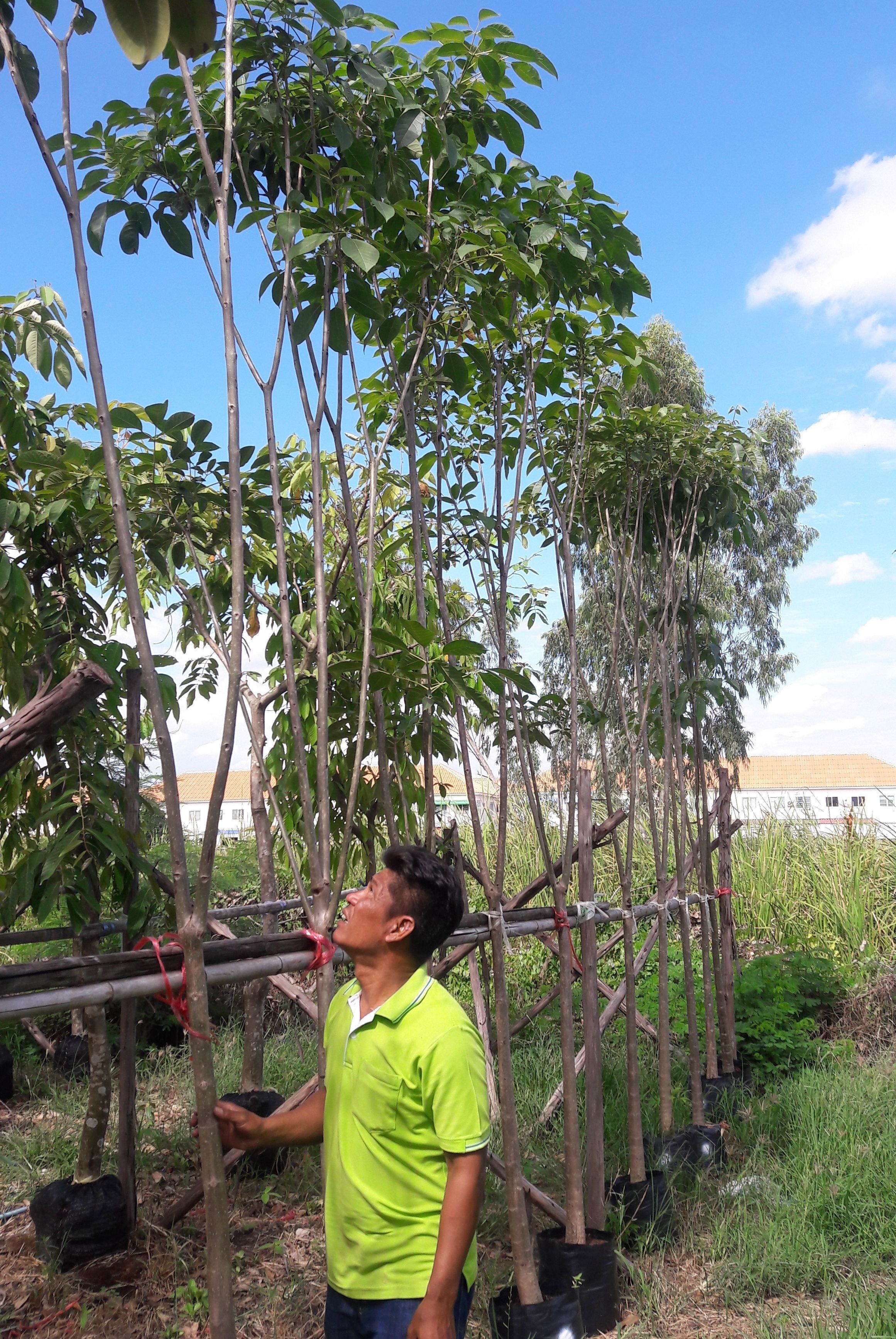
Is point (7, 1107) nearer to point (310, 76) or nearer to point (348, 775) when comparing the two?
point (348, 775)

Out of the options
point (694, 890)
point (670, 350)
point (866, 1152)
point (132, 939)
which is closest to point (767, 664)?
point (670, 350)

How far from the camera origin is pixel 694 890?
6840 millimetres

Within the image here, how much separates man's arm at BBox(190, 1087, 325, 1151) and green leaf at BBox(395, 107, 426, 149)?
189 centimetres

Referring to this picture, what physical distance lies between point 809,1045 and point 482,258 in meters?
5.25

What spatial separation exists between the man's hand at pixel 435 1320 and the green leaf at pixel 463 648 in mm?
1194

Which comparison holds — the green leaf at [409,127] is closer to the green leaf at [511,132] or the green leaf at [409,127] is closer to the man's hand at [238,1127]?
the green leaf at [511,132]

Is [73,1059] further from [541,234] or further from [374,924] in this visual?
[541,234]

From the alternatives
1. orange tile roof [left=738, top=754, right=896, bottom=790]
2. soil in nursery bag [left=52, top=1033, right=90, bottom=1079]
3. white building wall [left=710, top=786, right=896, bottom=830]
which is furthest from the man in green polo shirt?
orange tile roof [left=738, top=754, right=896, bottom=790]

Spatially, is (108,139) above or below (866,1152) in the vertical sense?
above

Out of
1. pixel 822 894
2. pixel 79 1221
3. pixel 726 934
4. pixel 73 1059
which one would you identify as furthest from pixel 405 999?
pixel 822 894

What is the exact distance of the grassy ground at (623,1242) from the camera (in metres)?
3.10

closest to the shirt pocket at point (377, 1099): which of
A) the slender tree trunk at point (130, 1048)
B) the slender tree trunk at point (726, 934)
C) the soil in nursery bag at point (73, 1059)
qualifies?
the slender tree trunk at point (130, 1048)

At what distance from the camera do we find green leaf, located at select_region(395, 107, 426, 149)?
2139mm

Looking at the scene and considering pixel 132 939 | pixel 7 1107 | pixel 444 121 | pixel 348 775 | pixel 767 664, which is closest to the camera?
pixel 444 121
